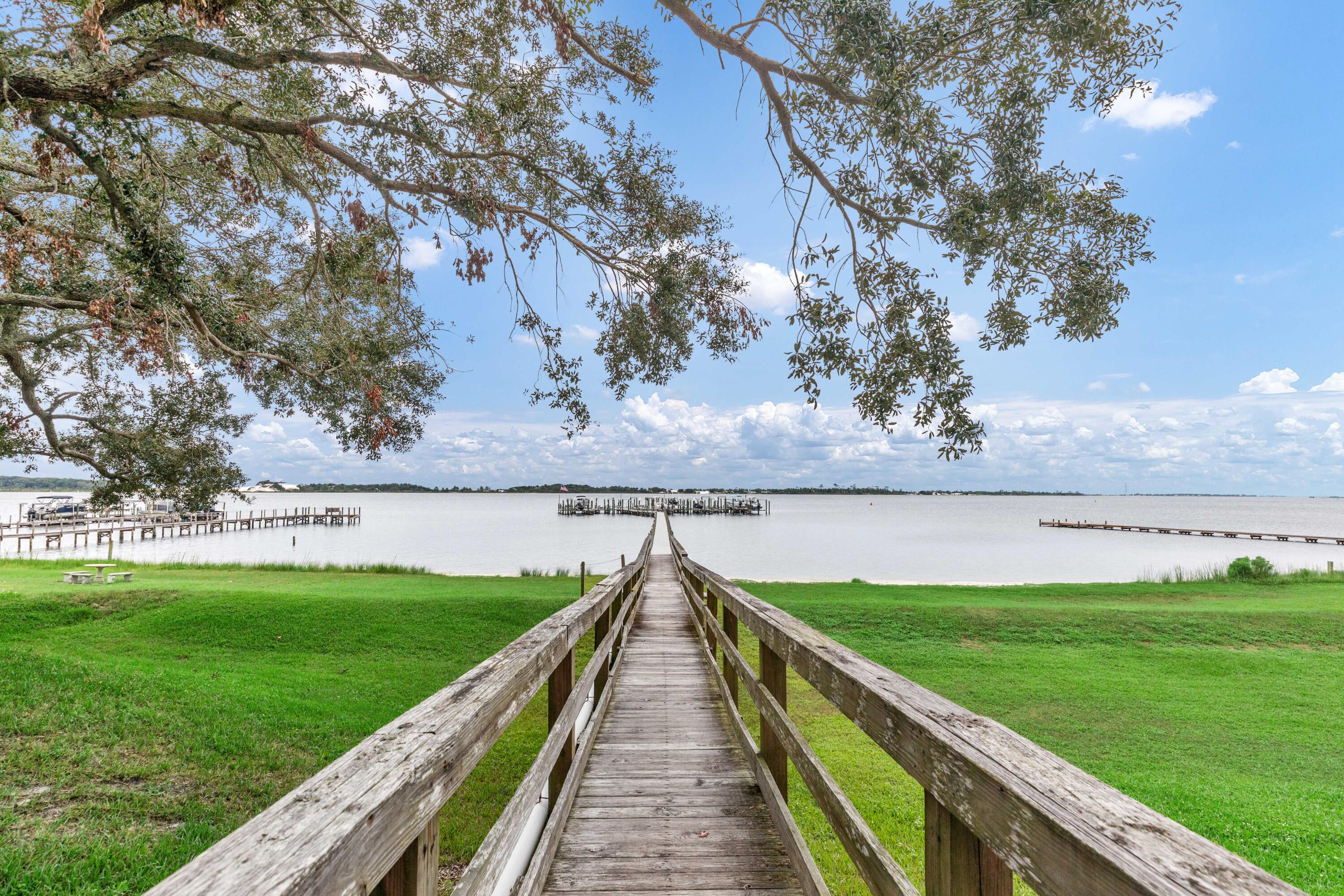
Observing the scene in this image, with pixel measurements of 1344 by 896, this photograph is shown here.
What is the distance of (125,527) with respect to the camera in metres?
52.2

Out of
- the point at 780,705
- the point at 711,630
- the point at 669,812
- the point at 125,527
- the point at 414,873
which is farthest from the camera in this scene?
the point at 125,527

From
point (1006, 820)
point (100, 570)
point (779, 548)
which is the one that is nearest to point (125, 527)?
point (100, 570)

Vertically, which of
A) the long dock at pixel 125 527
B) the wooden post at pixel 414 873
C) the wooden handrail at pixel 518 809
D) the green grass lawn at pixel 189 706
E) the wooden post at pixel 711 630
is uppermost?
the wooden post at pixel 414 873

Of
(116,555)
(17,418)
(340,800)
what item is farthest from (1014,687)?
(116,555)

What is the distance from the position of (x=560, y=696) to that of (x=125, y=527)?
223 ft

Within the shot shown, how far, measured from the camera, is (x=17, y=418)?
8844 millimetres

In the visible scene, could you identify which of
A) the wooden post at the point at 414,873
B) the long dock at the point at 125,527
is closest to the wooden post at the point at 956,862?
the wooden post at the point at 414,873

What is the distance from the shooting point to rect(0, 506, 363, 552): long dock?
132 feet

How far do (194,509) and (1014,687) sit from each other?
13.0m

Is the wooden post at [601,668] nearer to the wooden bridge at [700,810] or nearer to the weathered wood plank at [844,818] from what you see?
the wooden bridge at [700,810]

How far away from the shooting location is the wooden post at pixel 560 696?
10.1 feet

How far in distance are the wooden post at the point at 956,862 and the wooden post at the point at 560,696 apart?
196cm

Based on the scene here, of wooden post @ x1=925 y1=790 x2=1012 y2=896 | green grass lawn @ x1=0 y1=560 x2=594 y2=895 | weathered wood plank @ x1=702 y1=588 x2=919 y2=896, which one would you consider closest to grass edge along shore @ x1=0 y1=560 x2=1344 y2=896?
green grass lawn @ x1=0 y1=560 x2=594 y2=895

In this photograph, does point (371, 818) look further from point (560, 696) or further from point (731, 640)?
point (731, 640)
